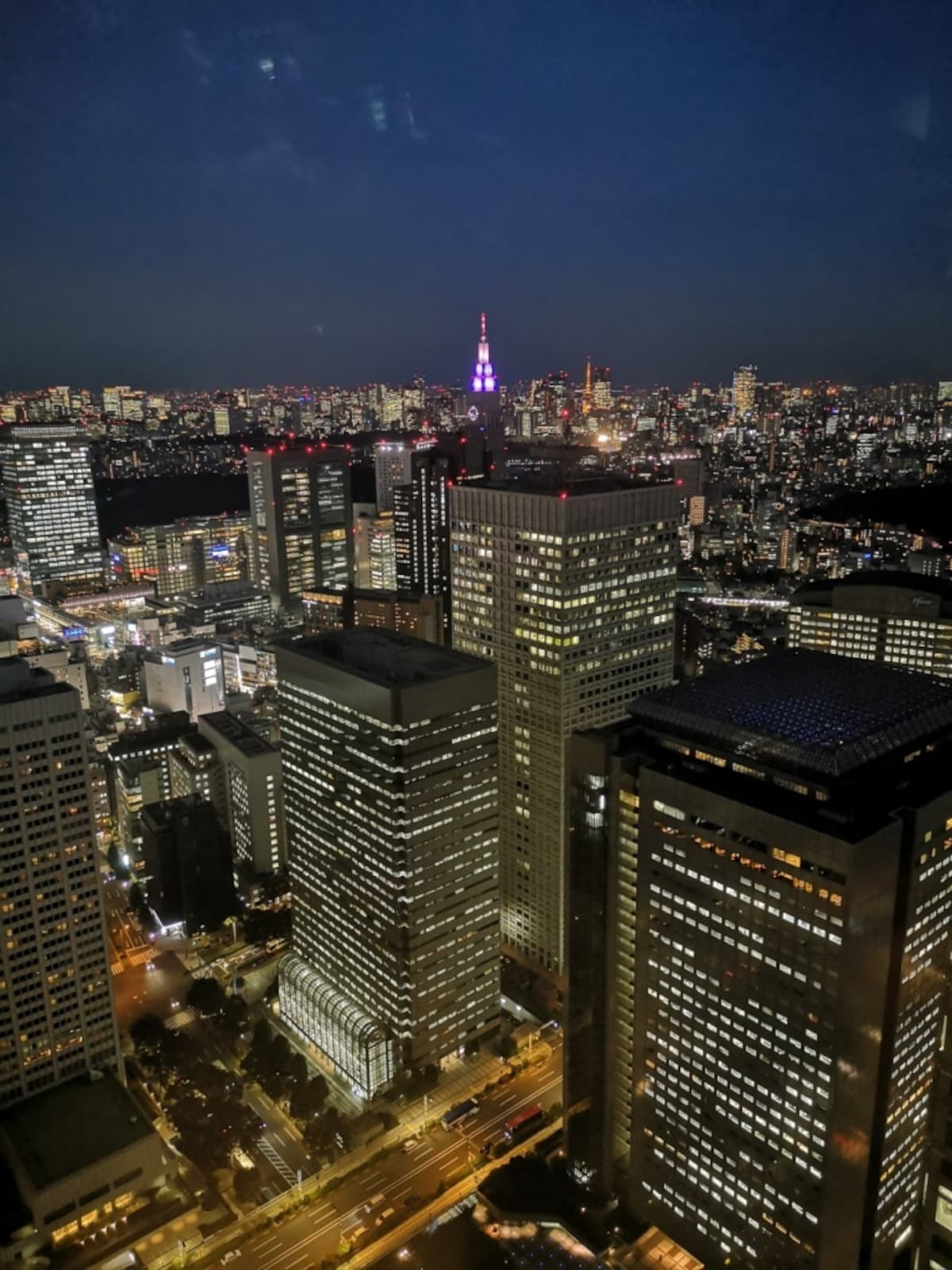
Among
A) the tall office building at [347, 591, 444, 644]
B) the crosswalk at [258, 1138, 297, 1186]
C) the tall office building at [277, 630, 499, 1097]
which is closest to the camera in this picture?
the crosswalk at [258, 1138, 297, 1186]

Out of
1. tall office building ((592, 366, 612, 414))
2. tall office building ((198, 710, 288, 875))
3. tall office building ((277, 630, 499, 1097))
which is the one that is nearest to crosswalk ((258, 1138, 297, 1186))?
tall office building ((277, 630, 499, 1097))

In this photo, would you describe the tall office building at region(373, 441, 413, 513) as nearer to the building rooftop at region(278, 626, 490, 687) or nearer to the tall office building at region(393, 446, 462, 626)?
the tall office building at region(393, 446, 462, 626)

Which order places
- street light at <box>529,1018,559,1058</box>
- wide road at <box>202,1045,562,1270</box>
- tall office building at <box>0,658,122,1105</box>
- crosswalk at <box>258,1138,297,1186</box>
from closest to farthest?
wide road at <box>202,1045,562,1270</box> → tall office building at <box>0,658,122,1105</box> → crosswalk at <box>258,1138,297,1186</box> → street light at <box>529,1018,559,1058</box>

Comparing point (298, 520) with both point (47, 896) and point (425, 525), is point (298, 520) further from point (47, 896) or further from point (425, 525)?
point (47, 896)

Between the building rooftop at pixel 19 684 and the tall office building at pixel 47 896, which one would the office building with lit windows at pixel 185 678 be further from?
the building rooftop at pixel 19 684

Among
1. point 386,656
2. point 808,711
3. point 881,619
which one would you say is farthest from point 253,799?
point 881,619

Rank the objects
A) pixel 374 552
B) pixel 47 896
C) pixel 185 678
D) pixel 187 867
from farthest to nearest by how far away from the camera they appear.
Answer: pixel 374 552
pixel 185 678
pixel 187 867
pixel 47 896
